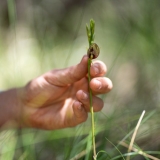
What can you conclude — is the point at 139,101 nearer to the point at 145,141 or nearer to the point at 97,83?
the point at 145,141

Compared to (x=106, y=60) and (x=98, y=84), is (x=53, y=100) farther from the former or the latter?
(x=106, y=60)

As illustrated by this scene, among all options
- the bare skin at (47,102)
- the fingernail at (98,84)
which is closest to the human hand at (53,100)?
the bare skin at (47,102)

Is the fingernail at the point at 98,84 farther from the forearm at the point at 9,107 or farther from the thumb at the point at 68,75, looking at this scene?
the forearm at the point at 9,107

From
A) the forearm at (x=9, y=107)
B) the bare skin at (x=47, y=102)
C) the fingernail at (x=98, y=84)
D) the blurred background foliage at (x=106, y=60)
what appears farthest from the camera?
the forearm at (x=9, y=107)

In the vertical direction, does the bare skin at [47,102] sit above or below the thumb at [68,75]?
below

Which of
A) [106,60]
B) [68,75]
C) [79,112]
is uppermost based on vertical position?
[106,60]

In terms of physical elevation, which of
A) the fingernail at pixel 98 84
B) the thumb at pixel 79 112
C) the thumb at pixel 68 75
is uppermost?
the thumb at pixel 68 75

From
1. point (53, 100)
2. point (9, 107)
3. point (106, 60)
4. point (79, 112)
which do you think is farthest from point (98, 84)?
point (106, 60)
